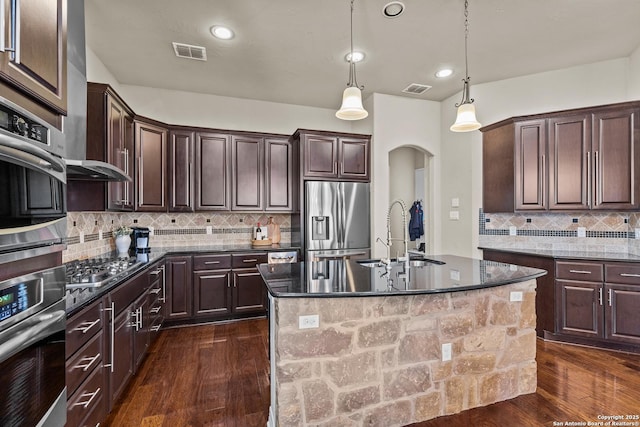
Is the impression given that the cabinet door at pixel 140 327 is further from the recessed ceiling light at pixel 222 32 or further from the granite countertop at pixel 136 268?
the recessed ceiling light at pixel 222 32

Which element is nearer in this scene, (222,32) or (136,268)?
(136,268)

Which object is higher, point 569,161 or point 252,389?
point 569,161

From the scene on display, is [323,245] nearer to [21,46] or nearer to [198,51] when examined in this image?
[198,51]

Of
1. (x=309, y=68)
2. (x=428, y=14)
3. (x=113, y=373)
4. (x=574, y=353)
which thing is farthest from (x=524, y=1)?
(x=113, y=373)

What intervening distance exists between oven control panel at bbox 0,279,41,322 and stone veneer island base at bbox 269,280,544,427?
1.07 metres

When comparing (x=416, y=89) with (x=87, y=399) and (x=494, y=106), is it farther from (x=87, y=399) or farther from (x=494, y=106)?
(x=87, y=399)

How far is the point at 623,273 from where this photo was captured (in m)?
2.98

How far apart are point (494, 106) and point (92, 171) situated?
4.43 metres

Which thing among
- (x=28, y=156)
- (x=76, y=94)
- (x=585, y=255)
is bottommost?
(x=585, y=255)

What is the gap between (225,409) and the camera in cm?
215

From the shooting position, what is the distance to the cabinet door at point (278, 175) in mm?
4316

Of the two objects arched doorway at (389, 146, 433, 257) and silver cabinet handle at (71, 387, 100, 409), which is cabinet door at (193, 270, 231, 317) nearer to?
silver cabinet handle at (71, 387, 100, 409)

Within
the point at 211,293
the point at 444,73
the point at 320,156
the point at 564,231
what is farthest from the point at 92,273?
the point at 564,231

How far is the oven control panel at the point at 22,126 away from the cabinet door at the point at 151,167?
9.55 ft
